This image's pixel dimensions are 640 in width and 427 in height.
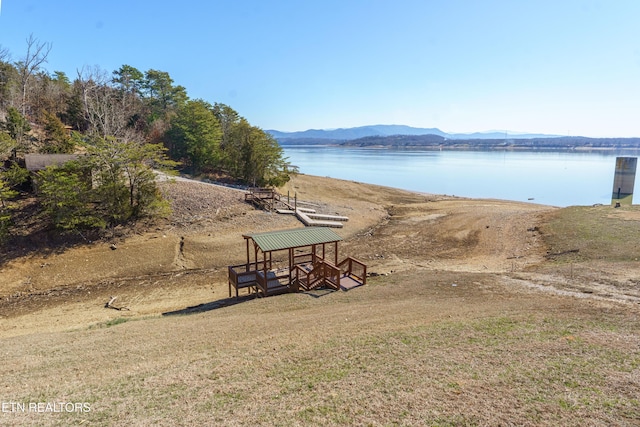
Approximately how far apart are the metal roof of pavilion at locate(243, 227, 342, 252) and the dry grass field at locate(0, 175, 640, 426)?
6.65ft

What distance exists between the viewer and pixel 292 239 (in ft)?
48.0

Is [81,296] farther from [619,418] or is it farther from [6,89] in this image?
[6,89]

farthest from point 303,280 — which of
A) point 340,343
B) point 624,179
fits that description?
point 624,179

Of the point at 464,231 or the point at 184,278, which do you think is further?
the point at 464,231

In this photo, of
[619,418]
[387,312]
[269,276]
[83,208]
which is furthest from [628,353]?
[83,208]

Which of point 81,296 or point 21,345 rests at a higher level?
point 21,345

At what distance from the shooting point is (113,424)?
5.41m

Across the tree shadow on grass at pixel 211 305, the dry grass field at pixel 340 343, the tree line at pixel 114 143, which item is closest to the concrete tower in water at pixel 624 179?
the dry grass field at pixel 340 343

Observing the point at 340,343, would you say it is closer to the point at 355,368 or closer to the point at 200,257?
the point at 355,368

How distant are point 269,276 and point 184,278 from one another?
5635mm

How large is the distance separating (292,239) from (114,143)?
49.6 ft

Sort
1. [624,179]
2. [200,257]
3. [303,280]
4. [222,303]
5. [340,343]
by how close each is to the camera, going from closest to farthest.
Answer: [340,343], [222,303], [303,280], [200,257], [624,179]

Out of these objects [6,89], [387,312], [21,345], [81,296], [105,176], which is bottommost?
[81,296]

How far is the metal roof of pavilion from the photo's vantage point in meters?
14.0
